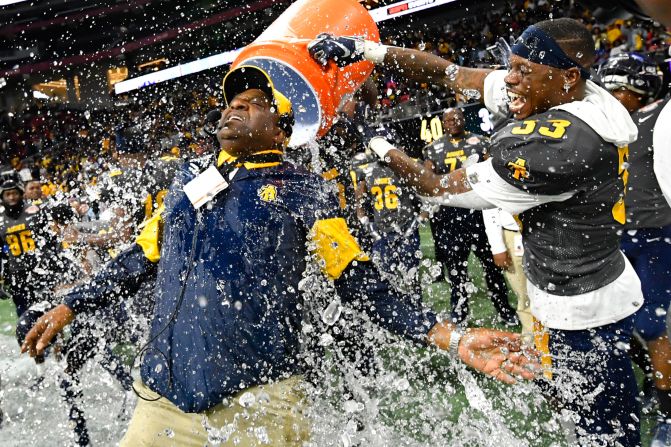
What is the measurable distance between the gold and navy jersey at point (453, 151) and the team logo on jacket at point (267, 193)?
4.16m

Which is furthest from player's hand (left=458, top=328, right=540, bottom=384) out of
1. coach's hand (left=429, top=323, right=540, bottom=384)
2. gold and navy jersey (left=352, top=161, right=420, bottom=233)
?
gold and navy jersey (left=352, top=161, right=420, bottom=233)

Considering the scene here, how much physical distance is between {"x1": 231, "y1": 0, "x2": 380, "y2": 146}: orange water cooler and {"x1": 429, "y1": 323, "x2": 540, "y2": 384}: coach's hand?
1.60 m

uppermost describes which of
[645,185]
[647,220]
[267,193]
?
[267,193]

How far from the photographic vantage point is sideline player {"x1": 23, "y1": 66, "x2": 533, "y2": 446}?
2.14m

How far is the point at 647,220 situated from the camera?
3637mm

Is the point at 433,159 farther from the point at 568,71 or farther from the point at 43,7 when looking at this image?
the point at 43,7

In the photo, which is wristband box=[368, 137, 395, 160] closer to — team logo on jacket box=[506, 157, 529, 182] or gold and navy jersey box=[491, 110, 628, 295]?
gold and navy jersey box=[491, 110, 628, 295]

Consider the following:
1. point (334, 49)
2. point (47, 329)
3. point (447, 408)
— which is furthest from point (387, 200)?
point (47, 329)

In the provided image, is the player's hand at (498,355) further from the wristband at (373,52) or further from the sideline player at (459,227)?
the sideline player at (459,227)

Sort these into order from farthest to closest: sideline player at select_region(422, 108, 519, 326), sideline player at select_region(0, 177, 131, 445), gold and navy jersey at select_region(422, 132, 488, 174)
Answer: gold and navy jersey at select_region(422, 132, 488, 174) → sideline player at select_region(422, 108, 519, 326) → sideline player at select_region(0, 177, 131, 445)

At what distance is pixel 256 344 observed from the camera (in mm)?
2146

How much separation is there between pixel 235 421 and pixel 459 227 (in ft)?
14.8

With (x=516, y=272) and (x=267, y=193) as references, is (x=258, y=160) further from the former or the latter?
(x=516, y=272)

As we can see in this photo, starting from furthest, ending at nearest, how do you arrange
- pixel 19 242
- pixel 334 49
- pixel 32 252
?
1. pixel 19 242
2. pixel 32 252
3. pixel 334 49
